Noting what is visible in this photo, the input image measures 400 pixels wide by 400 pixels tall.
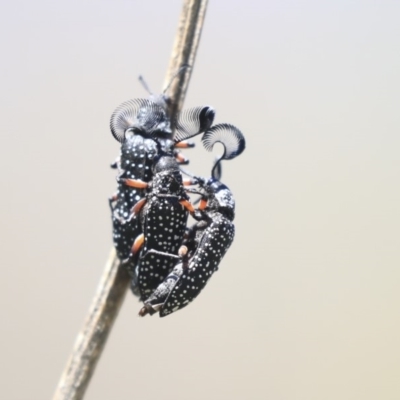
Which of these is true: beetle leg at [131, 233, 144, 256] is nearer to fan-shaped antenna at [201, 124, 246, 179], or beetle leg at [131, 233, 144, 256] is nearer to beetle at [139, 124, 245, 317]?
beetle at [139, 124, 245, 317]

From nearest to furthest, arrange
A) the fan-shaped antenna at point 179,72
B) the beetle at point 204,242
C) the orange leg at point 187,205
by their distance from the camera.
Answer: the beetle at point 204,242 < the orange leg at point 187,205 < the fan-shaped antenna at point 179,72

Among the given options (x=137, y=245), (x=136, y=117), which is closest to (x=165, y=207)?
(x=137, y=245)

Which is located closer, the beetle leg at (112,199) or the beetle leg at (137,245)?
the beetle leg at (137,245)

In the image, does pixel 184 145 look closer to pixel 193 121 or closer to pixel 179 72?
pixel 193 121

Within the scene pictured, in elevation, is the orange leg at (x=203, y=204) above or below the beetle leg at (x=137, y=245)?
above

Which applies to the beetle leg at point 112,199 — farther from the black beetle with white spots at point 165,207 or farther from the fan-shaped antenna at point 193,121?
the fan-shaped antenna at point 193,121

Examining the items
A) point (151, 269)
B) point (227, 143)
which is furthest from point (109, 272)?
point (227, 143)

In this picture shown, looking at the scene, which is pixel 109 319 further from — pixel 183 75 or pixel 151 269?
pixel 183 75

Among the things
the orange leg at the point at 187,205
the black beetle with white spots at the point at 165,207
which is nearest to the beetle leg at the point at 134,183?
the black beetle with white spots at the point at 165,207
